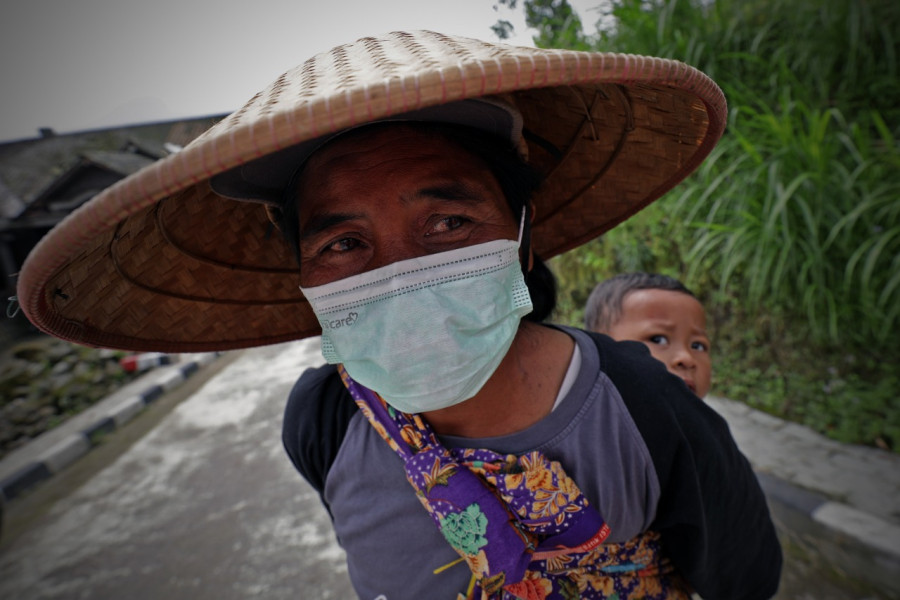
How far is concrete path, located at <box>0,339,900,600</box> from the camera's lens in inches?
84.0

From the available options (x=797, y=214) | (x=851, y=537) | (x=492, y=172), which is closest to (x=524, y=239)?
(x=492, y=172)

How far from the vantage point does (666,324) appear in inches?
70.1

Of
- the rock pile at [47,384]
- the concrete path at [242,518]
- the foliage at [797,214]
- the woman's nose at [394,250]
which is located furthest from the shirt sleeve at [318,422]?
the rock pile at [47,384]

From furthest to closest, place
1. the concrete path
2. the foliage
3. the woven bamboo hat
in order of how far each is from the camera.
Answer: the foliage
the concrete path
the woven bamboo hat

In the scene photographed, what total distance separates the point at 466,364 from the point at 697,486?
1.74ft

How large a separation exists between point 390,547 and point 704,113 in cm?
116

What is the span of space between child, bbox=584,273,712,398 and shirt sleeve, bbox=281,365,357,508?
1130mm

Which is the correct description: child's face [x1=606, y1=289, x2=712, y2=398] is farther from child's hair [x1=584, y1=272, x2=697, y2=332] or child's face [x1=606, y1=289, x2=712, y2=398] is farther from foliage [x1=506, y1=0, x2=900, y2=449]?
foliage [x1=506, y1=0, x2=900, y2=449]

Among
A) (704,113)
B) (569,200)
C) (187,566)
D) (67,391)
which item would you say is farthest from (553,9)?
(67,391)

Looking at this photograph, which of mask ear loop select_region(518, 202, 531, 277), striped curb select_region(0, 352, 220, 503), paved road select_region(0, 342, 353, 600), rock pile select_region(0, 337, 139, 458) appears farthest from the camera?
rock pile select_region(0, 337, 139, 458)

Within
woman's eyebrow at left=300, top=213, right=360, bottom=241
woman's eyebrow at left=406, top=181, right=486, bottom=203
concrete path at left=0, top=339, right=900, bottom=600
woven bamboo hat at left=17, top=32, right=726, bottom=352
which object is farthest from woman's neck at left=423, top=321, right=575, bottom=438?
concrete path at left=0, top=339, right=900, bottom=600

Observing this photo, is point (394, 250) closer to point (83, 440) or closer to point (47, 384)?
point (83, 440)

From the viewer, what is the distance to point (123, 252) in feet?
3.59

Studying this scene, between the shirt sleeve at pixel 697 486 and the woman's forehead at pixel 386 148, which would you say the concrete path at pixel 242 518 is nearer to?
the shirt sleeve at pixel 697 486
